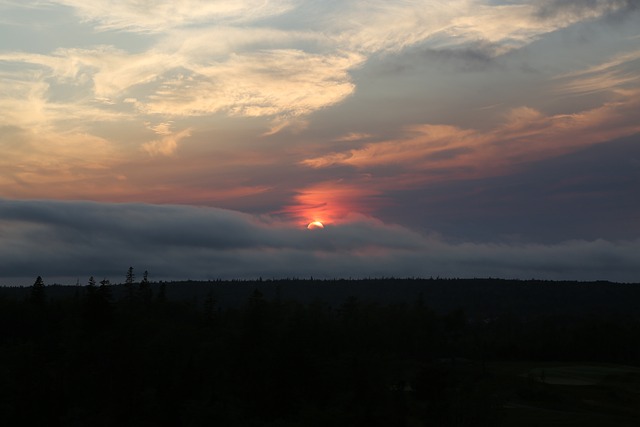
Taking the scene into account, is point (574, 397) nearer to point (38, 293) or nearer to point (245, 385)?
point (245, 385)

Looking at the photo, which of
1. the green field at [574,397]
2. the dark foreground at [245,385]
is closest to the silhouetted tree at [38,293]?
the dark foreground at [245,385]

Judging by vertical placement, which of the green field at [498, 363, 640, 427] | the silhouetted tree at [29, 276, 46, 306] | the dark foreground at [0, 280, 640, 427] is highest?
the silhouetted tree at [29, 276, 46, 306]

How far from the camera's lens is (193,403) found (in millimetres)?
61500

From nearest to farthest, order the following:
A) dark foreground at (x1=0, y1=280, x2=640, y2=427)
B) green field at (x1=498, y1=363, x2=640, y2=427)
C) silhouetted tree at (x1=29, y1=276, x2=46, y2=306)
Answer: dark foreground at (x1=0, y1=280, x2=640, y2=427), green field at (x1=498, y1=363, x2=640, y2=427), silhouetted tree at (x1=29, y1=276, x2=46, y2=306)

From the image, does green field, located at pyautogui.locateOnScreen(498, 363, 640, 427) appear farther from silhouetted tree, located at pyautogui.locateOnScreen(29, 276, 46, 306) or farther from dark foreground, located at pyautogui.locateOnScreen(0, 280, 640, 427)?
silhouetted tree, located at pyautogui.locateOnScreen(29, 276, 46, 306)

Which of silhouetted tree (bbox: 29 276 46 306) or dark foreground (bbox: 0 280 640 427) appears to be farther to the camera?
silhouetted tree (bbox: 29 276 46 306)

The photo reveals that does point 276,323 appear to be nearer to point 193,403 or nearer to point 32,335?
point 32,335

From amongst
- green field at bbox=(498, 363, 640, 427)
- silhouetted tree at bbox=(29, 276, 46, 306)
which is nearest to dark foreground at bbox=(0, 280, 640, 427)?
green field at bbox=(498, 363, 640, 427)

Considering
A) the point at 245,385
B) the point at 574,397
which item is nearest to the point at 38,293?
the point at 245,385

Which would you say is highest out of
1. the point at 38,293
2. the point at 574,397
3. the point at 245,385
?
the point at 38,293

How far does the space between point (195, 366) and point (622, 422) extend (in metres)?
56.5

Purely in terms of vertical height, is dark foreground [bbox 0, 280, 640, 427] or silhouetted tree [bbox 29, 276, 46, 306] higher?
silhouetted tree [bbox 29, 276, 46, 306]

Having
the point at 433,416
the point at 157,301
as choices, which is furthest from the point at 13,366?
the point at 157,301

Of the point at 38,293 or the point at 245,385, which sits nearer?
the point at 245,385
